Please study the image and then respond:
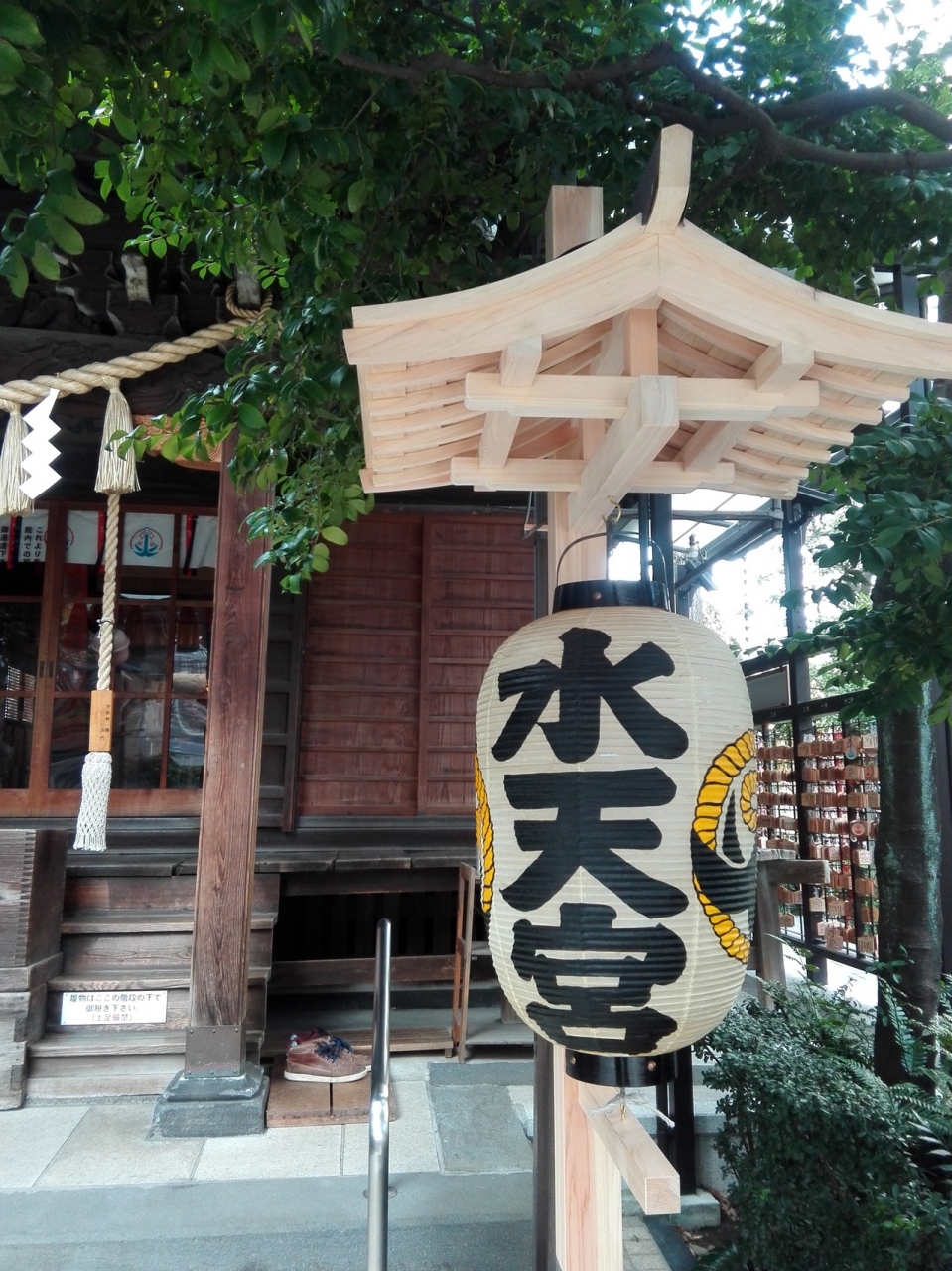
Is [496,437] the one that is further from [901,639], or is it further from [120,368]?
[120,368]

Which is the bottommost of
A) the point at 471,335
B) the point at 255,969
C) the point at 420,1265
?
the point at 420,1265

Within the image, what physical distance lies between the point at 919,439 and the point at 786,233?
Result: 1.61 m

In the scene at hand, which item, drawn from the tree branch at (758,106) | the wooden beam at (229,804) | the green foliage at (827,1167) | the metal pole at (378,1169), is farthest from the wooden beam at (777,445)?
the wooden beam at (229,804)

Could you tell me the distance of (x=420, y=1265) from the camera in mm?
3250

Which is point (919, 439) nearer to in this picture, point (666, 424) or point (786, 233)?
point (666, 424)

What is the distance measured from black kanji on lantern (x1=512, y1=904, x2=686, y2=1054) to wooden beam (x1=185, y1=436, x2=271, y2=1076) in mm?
3213

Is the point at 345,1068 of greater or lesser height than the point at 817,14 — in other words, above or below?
below

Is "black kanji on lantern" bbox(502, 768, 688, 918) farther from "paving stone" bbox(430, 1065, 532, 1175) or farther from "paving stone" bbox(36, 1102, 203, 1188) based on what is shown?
"paving stone" bbox(36, 1102, 203, 1188)

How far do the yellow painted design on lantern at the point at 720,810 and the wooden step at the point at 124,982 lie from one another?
12.9 ft

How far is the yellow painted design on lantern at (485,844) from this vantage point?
5.87 feet

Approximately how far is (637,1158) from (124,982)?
4192 mm

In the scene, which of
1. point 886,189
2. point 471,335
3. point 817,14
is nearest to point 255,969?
point 471,335

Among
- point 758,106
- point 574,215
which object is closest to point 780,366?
point 574,215

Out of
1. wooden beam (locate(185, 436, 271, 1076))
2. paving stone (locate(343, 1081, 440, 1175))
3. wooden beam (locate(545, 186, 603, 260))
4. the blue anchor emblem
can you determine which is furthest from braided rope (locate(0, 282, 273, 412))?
paving stone (locate(343, 1081, 440, 1175))
